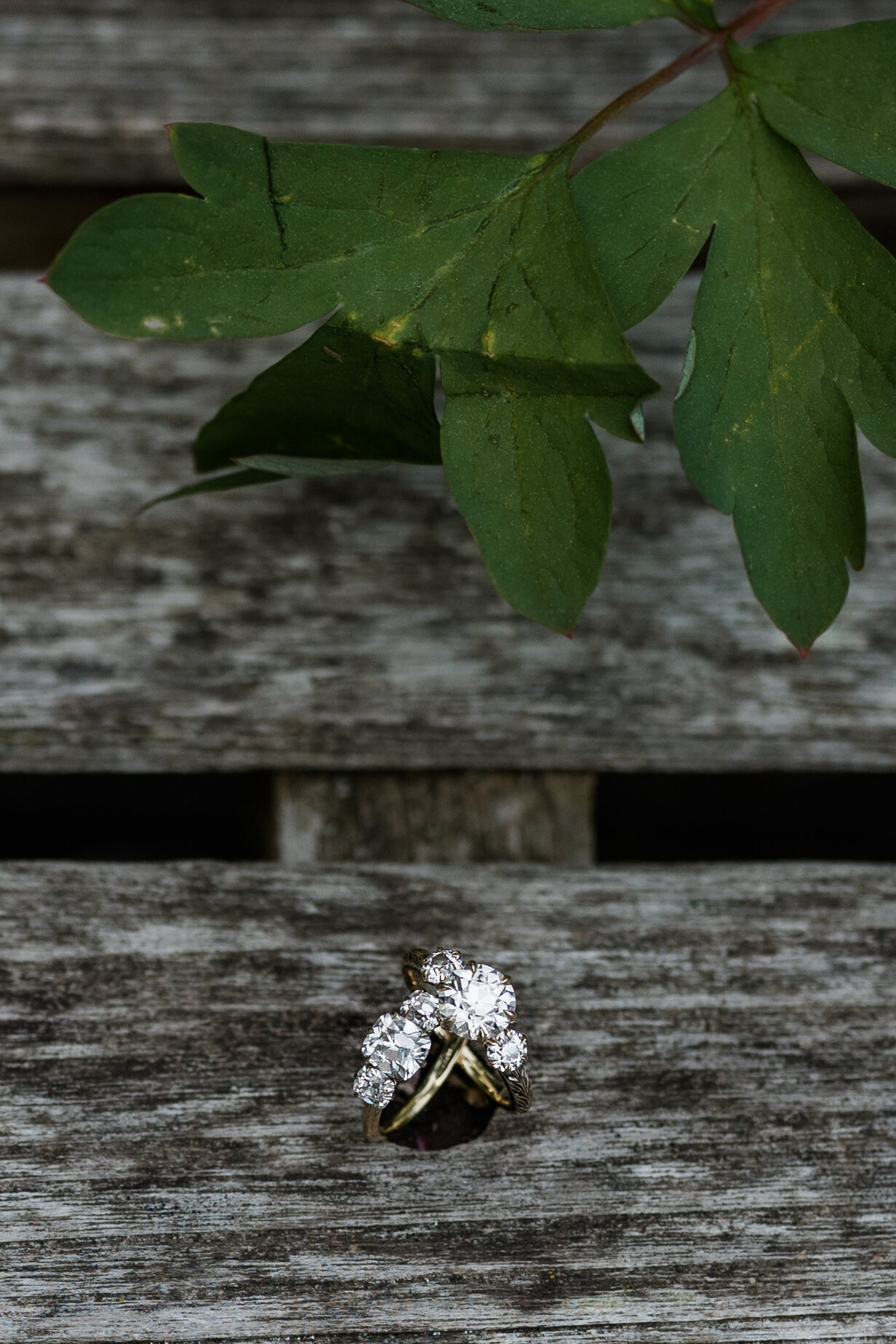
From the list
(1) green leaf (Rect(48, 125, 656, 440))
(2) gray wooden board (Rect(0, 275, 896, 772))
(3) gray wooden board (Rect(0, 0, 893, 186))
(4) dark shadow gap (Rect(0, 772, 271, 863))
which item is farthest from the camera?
(4) dark shadow gap (Rect(0, 772, 271, 863))

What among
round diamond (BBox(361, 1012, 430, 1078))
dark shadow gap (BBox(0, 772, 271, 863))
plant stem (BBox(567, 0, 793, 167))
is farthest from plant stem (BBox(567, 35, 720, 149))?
dark shadow gap (BBox(0, 772, 271, 863))

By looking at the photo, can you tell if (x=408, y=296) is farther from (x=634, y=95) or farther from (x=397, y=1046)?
(x=397, y=1046)

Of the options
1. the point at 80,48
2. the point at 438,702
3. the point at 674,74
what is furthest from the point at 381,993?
the point at 80,48

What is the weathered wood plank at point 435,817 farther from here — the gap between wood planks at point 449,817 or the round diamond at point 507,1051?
the round diamond at point 507,1051

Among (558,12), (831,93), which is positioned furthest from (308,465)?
(831,93)

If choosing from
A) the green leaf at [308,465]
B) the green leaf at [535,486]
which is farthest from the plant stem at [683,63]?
the green leaf at [308,465]

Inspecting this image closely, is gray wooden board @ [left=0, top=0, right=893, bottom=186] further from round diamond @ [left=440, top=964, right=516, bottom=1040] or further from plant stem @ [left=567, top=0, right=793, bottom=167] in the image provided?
round diamond @ [left=440, top=964, right=516, bottom=1040]
